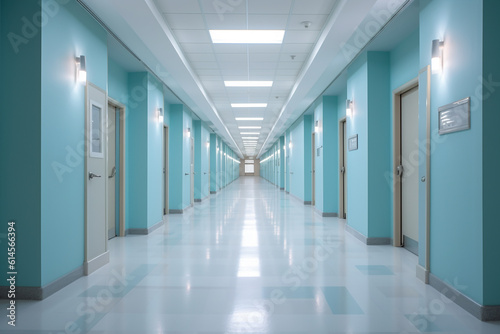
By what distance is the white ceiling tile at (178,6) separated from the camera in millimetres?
4809

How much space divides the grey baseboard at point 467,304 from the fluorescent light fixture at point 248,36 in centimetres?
436

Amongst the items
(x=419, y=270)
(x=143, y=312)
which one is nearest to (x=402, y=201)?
(x=419, y=270)

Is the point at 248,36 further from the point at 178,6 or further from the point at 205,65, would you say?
the point at 205,65

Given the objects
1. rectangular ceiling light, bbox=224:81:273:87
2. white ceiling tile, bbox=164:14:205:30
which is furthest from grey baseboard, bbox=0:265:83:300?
rectangular ceiling light, bbox=224:81:273:87

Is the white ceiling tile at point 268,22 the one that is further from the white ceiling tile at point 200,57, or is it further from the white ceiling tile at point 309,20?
the white ceiling tile at point 200,57

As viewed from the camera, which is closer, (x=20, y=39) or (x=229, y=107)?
(x=20, y=39)

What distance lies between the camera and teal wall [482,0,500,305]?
295cm

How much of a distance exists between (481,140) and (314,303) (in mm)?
2046

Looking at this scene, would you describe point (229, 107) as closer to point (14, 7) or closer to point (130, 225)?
point (130, 225)

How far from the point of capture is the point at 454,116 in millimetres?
3410

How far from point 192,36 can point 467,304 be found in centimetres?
535

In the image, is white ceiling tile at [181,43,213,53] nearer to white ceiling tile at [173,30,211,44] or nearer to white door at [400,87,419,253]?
white ceiling tile at [173,30,211,44]

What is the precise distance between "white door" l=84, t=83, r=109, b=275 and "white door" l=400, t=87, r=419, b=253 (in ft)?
14.9

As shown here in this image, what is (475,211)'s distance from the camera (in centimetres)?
306
